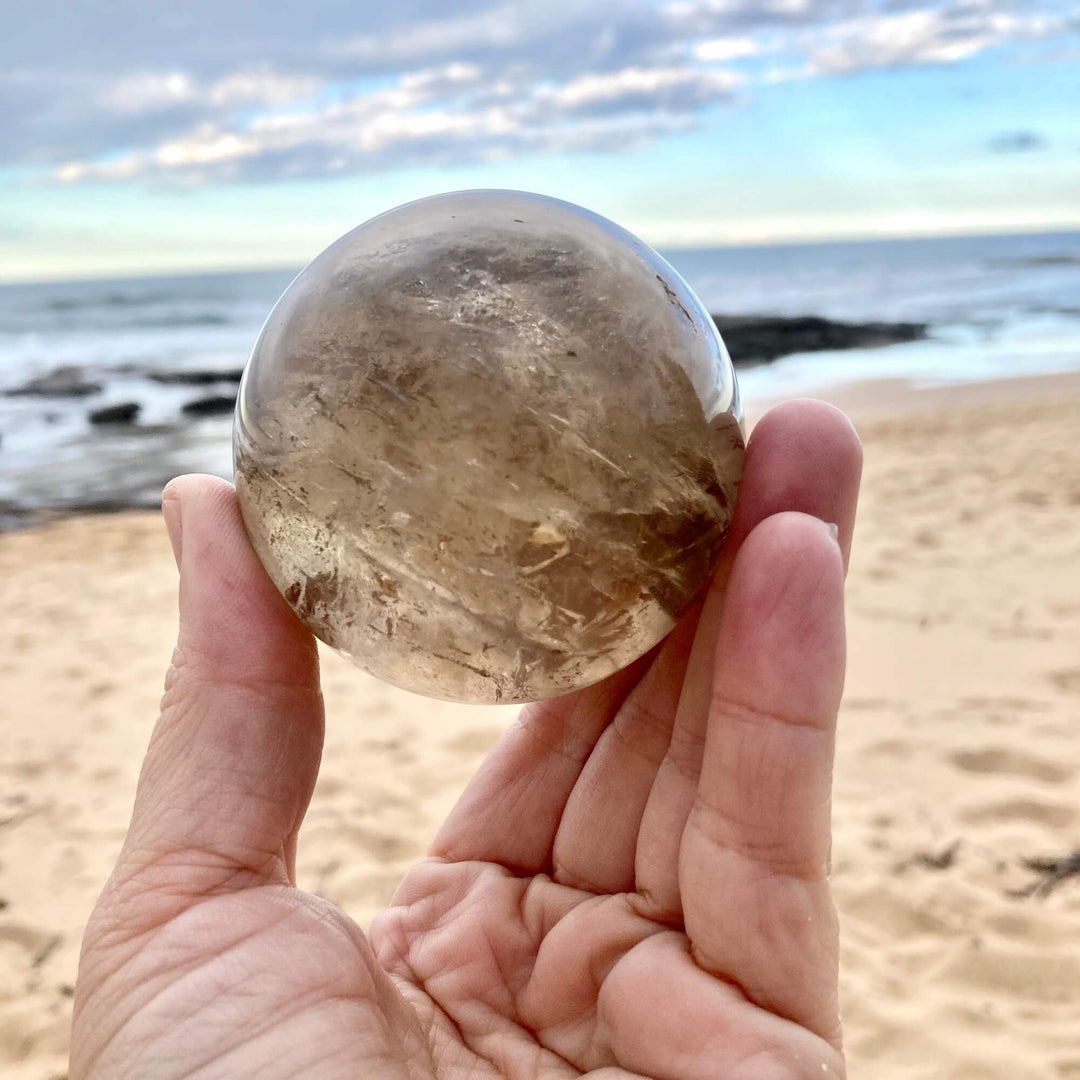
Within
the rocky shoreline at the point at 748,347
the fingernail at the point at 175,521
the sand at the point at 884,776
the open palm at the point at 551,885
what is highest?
the rocky shoreline at the point at 748,347

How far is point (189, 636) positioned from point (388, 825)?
85.6 inches

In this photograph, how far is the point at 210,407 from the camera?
43.1ft

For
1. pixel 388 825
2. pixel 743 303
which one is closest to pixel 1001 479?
pixel 388 825

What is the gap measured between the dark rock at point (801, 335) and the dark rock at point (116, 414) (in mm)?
8328

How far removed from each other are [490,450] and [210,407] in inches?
493

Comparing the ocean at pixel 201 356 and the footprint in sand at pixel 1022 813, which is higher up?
the ocean at pixel 201 356

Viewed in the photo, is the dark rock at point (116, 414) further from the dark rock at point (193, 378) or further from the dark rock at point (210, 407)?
the dark rock at point (193, 378)

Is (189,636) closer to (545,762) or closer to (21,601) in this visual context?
(545,762)

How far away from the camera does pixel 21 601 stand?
6293 millimetres

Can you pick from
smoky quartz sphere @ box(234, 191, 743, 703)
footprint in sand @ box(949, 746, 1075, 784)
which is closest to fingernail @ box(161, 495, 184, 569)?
smoky quartz sphere @ box(234, 191, 743, 703)

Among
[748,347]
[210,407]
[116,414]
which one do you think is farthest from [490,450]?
[748,347]

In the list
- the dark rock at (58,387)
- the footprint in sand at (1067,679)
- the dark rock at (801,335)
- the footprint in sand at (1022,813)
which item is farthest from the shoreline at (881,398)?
the footprint in sand at (1022,813)

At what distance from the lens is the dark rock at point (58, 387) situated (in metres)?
15.5

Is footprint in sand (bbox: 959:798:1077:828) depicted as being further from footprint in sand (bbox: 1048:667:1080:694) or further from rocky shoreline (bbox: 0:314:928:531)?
rocky shoreline (bbox: 0:314:928:531)
